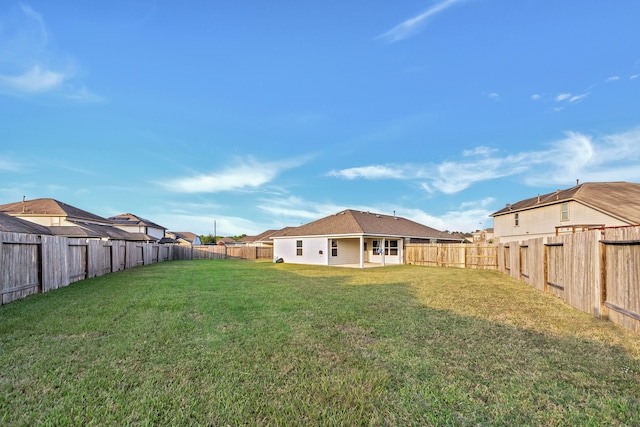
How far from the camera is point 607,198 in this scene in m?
20.8

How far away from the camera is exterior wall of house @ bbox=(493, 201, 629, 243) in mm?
19802

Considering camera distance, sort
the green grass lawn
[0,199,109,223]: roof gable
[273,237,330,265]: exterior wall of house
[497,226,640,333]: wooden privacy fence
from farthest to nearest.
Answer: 1. [0,199,109,223]: roof gable
2. [273,237,330,265]: exterior wall of house
3. [497,226,640,333]: wooden privacy fence
4. the green grass lawn

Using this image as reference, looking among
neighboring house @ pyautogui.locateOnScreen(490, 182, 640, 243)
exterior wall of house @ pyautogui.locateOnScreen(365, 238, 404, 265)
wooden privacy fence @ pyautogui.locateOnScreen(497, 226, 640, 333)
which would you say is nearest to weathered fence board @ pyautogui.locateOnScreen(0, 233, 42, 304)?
wooden privacy fence @ pyautogui.locateOnScreen(497, 226, 640, 333)

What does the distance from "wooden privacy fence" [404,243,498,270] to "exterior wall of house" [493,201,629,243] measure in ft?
18.0

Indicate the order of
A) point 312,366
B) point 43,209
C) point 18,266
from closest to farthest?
point 312,366 < point 18,266 < point 43,209

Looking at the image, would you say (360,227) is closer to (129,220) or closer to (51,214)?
(51,214)

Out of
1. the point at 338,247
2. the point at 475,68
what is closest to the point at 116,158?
the point at 338,247

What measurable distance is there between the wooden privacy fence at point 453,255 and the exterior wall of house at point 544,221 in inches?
216

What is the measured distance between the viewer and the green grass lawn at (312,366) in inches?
102

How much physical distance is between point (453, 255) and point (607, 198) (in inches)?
465

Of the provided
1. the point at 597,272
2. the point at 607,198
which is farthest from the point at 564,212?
the point at 597,272

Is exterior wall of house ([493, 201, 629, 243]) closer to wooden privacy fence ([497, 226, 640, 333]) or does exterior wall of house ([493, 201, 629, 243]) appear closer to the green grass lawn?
wooden privacy fence ([497, 226, 640, 333])

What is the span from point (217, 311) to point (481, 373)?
4960mm

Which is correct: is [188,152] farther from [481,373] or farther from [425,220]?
[425,220]
